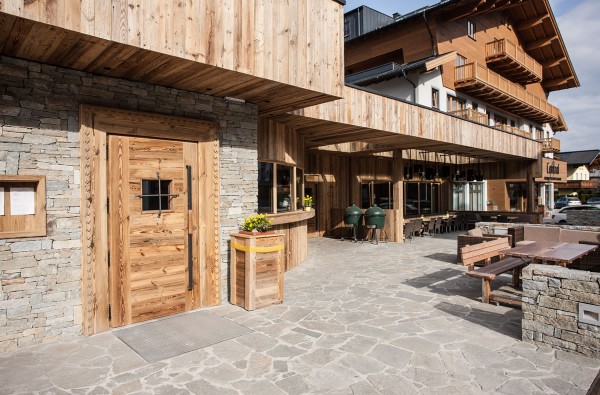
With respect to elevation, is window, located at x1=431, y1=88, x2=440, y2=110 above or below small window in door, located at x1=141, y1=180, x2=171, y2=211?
above

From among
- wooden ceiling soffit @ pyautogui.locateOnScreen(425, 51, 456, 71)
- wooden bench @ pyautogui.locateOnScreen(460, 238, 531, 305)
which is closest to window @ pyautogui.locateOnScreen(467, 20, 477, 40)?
wooden ceiling soffit @ pyautogui.locateOnScreen(425, 51, 456, 71)

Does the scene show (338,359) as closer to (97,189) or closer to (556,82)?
(97,189)

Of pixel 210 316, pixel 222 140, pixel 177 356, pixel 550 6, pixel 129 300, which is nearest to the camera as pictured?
pixel 177 356

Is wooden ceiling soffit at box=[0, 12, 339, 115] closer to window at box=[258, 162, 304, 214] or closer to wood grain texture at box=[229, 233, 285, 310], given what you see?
window at box=[258, 162, 304, 214]

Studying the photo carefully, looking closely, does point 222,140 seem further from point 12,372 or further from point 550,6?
point 550,6

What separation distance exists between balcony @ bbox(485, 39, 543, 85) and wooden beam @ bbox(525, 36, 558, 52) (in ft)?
4.28

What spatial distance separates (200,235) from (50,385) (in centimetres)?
293

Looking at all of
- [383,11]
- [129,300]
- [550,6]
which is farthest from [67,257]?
[550,6]

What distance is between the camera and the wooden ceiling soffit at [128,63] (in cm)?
390

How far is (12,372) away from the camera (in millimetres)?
4047

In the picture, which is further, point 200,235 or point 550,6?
point 550,6

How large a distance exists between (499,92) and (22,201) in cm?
2308

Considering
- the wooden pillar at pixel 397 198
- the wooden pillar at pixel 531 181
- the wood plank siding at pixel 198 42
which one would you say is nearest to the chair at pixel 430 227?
the wooden pillar at pixel 397 198

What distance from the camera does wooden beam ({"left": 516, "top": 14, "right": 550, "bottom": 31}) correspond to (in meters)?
25.6
